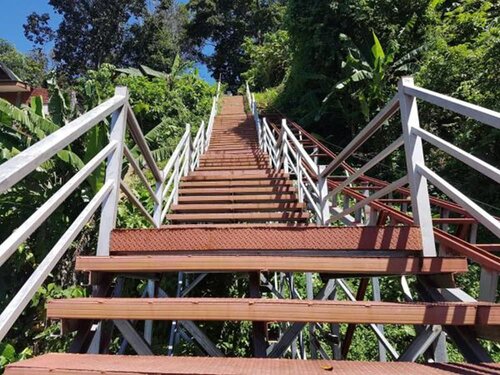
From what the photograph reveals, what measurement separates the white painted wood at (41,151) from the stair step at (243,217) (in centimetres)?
290

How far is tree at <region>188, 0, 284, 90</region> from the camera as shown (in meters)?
33.8

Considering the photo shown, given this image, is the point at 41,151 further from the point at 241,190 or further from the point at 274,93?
the point at 274,93

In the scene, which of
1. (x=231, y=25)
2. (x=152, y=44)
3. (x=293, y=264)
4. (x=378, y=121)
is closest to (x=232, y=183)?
(x=378, y=121)

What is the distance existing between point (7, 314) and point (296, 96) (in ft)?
50.8

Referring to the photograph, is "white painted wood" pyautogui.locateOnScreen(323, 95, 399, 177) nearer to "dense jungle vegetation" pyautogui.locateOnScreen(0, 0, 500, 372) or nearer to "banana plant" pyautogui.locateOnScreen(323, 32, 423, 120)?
"dense jungle vegetation" pyautogui.locateOnScreen(0, 0, 500, 372)

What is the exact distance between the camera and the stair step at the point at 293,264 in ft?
7.05

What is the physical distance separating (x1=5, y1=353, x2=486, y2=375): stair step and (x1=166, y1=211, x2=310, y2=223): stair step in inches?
136

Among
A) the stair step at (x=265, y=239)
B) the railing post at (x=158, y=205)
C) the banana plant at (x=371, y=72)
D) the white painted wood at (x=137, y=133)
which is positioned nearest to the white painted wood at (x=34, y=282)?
the stair step at (x=265, y=239)

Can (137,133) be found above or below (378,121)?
below

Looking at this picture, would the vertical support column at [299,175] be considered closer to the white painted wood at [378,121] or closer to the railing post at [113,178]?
the white painted wood at [378,121]

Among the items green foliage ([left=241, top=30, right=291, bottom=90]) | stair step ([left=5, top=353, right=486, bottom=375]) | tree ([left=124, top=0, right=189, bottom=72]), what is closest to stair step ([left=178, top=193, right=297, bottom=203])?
stair step ([left=5, top=353, right=486, bottom=375])

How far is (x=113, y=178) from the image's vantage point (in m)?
2.71

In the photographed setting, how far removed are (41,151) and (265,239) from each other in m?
1.36

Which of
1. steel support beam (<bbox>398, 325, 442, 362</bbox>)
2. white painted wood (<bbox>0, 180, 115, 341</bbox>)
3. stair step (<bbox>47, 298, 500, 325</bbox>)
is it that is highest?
white painted wood (<bbox>0, 180, 115, 341</bbox>)
